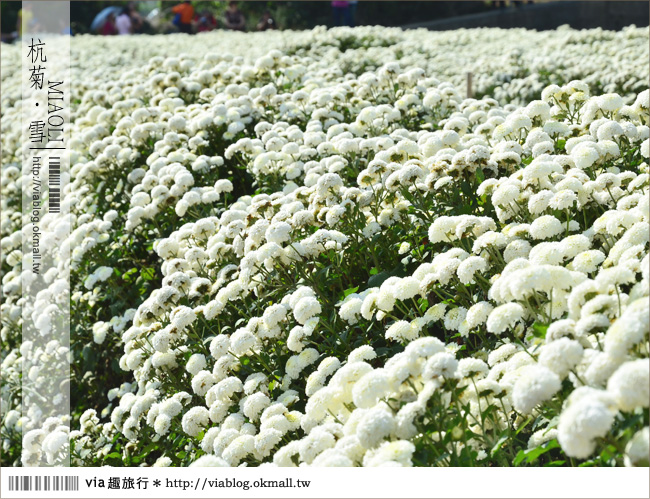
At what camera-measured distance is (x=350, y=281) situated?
3.95 metres

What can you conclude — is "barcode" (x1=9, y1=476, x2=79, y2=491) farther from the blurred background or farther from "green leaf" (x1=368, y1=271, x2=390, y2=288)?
the blurred background

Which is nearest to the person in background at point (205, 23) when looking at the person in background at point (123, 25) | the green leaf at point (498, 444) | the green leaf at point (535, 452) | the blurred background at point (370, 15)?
the blurred background at point (370, 15)

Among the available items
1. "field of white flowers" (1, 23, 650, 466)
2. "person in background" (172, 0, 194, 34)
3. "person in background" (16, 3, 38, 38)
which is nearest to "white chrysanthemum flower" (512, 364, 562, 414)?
"field of white flowers" (1, 23, 650, 466)

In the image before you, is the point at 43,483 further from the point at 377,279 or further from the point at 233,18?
the point at 233,18

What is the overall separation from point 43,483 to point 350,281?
74.0 inches

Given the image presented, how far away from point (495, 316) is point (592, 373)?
634 millimetres

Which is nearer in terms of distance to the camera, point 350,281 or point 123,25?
point 350,281

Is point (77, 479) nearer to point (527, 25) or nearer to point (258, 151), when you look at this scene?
point (258, 151)

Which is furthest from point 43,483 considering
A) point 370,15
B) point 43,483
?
point 370,15

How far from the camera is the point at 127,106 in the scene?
23.2ft
